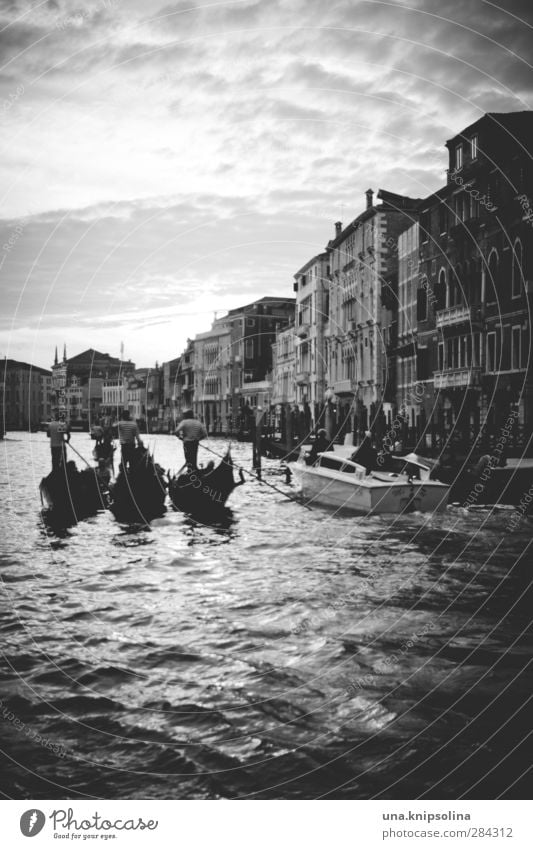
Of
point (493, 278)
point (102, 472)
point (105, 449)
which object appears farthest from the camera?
point (493, 278)

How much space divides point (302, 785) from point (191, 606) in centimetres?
476

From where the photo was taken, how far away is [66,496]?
1784 cm

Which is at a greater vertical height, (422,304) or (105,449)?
(422,304)

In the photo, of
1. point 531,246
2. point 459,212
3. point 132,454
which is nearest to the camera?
point 132,454

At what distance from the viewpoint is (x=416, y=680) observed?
656cm

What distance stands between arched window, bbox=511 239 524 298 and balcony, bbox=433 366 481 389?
14.6ft

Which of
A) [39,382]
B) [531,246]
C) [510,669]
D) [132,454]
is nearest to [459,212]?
[531,246]

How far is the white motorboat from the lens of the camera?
1806 cm

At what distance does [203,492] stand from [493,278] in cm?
2108

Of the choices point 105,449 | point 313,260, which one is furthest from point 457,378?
point 313,260

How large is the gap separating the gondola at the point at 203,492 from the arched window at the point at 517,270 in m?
17.1

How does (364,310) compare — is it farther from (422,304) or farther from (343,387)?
(422,304)
